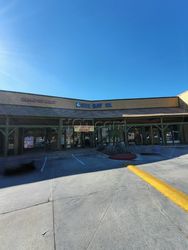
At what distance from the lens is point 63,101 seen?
20.3m

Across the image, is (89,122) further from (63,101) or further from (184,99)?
(184,99)

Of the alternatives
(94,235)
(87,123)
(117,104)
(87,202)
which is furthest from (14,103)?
(94,235)

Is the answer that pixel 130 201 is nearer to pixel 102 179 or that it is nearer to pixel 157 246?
pixel 157 246

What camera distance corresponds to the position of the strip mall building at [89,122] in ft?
53.5

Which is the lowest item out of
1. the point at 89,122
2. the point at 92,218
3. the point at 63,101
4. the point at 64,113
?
the point at 92,218

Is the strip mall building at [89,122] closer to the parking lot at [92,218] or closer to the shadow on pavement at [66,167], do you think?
the shadow on pavement at [66,167]

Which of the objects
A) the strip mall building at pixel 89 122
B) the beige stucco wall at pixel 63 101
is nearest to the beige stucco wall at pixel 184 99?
the strip mall building at pixel 89 122

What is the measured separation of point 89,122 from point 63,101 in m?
4.88

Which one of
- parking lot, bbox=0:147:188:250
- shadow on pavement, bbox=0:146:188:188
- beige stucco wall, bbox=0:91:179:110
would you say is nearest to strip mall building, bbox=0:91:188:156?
beige stucco wall, bbox=0:91:179:110

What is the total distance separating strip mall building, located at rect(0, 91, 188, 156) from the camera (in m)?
16.3

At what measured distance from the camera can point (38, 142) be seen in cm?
1798

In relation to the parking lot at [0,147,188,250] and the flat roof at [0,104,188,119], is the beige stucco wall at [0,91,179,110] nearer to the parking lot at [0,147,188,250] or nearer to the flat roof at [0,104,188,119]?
the flat roof at [0,104,188,119]

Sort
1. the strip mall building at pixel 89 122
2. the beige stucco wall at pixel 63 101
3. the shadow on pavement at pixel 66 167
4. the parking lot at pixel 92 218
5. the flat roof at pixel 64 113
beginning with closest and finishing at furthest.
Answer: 1. the parking lot at pixel 92 218
2. the shadow on pavement at pixel 66 167
3. the flat roof at pixel 64 113
4. the strip mall building at pixel 89 122
5. the beige stucco wall at pixel 63 101

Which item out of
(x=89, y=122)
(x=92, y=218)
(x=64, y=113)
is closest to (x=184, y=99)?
(x=89, y=122)
